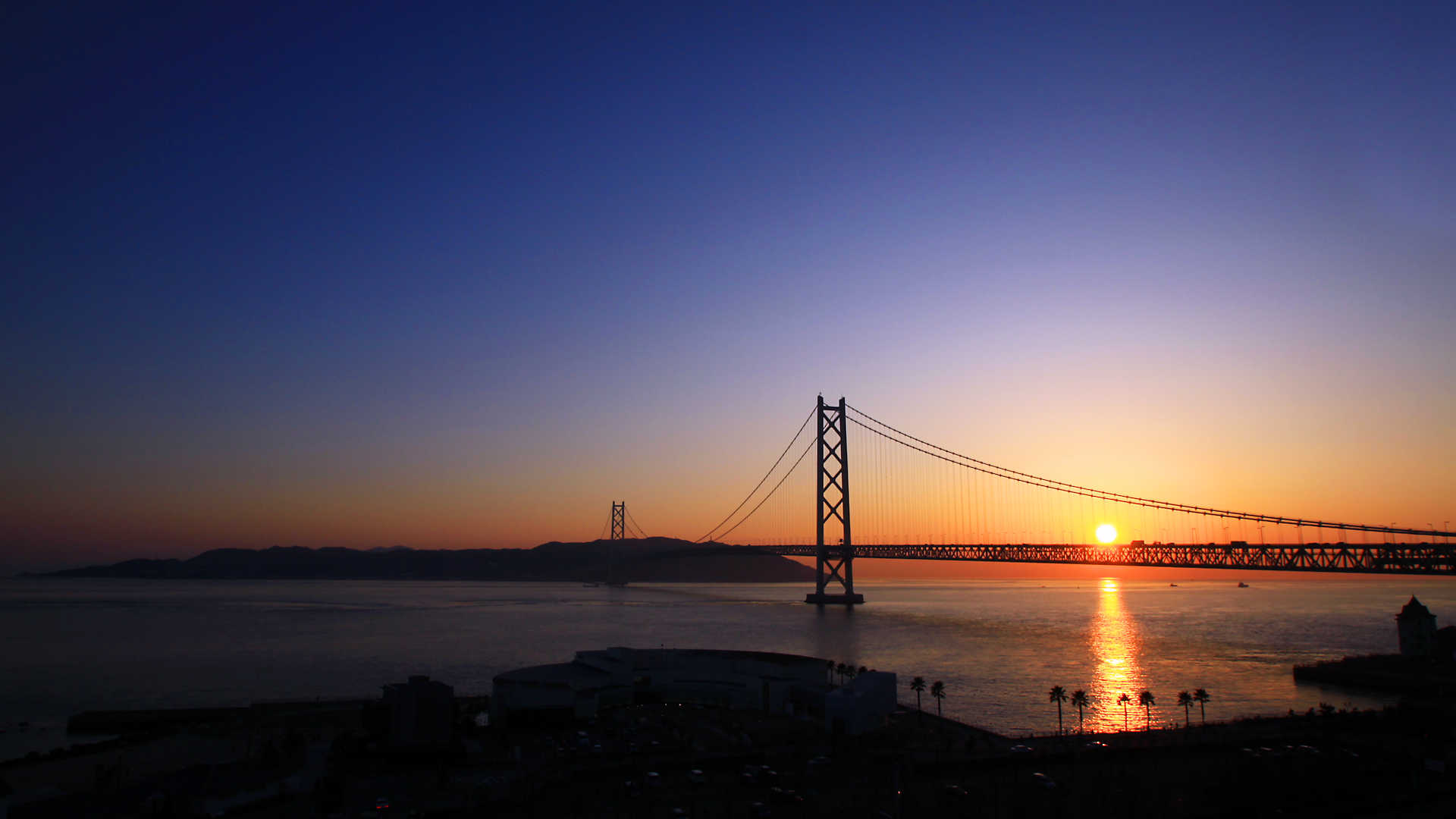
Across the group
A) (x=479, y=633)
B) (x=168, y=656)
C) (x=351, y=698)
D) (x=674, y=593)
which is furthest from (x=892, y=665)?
(x=674, y=593)

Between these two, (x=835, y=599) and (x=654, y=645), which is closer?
(x=654, y=645)

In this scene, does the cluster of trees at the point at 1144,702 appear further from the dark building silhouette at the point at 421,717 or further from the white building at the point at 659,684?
the dark building silhouette at the point at 421,717

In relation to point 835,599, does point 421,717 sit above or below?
above

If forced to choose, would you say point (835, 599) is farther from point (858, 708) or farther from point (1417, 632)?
point (858, 708)

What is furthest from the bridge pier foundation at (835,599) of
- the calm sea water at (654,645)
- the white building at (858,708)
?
the white building at (858,708)

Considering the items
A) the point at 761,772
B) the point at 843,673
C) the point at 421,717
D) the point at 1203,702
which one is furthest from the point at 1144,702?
the point at 421,717

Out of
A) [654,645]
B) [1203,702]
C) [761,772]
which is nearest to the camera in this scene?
[761,772]

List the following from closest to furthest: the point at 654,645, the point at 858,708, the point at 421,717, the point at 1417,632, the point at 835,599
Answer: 1. the point at 421,717
2. the point at 858,708
3. the point at 1417,632
4. the point at 654,645
5. the point at 835,599
